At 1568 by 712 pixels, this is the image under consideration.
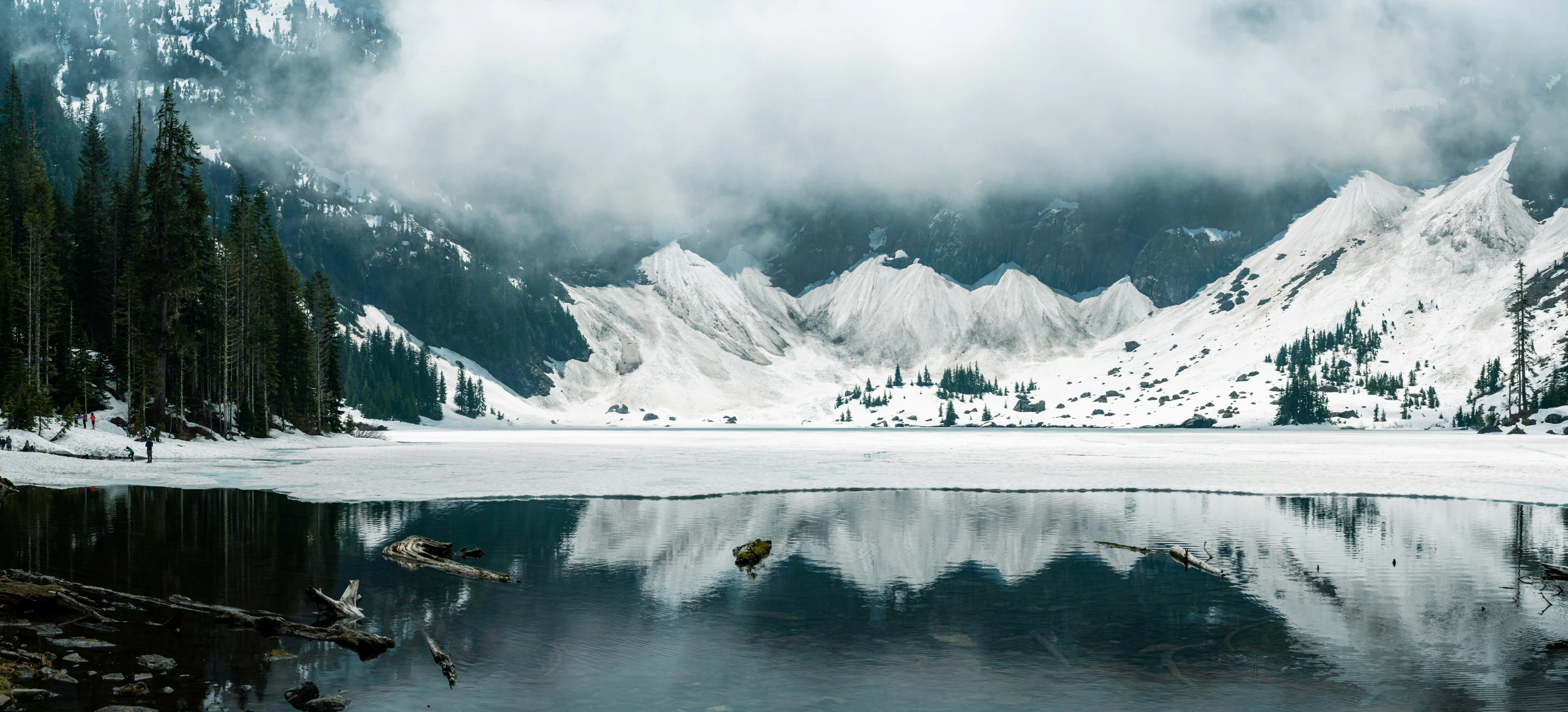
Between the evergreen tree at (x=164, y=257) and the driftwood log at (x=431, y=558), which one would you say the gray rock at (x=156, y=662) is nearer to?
the driftwood log at (x=431, y=558)

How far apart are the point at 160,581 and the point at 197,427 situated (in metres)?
65.7

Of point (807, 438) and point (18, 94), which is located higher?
point (18, 94)

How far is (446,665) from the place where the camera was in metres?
17.1

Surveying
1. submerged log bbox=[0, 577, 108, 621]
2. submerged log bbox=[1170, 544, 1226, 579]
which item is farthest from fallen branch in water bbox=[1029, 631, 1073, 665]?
submerged log bbox=[0, 577, 108, 621]

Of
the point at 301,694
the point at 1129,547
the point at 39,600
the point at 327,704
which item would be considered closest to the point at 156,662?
the point at 301,694

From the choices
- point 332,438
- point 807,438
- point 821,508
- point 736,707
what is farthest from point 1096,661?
point 807,438

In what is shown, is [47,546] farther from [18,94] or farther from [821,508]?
[18,94]

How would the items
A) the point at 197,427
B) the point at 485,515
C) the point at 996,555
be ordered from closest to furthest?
the point at 996,555
the point at 485,515
the point at 197,427

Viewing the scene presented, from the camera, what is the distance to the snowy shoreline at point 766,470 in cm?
5212

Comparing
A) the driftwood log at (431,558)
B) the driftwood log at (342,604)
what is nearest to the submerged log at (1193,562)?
the driftwood log at (431,558)

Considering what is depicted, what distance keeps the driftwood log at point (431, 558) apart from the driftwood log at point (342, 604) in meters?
4.48

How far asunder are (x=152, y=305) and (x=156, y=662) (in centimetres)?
7156

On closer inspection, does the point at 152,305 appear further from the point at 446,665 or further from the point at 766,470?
the point at 446,665

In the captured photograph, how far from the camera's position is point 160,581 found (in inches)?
965
